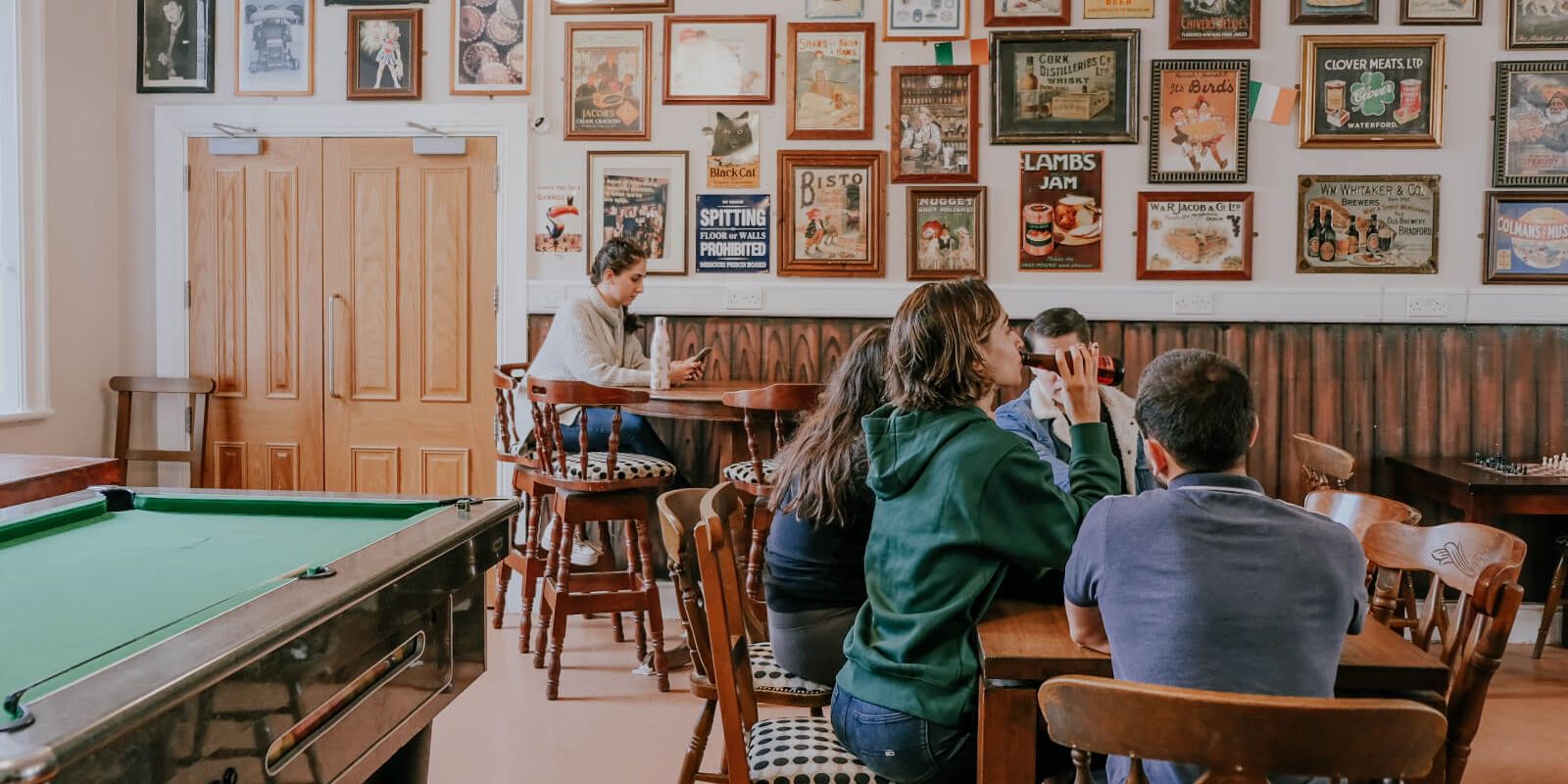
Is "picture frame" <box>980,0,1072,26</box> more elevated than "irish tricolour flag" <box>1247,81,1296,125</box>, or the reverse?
"picture frame" <box>980,0,1072,26</box>

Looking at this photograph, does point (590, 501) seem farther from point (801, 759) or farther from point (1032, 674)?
point (1032, 674)

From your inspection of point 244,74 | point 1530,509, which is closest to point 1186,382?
point 1530,509

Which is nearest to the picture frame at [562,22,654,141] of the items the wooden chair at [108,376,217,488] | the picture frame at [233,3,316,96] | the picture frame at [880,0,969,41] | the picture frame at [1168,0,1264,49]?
the picture frame at [880,0,969,41]

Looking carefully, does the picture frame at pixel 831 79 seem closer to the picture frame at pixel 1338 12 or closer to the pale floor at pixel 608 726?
the picture frame at pixel 1338 12

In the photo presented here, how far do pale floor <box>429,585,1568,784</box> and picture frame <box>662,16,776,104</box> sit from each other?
2.26 meters

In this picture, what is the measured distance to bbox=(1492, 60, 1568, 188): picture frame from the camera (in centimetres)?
417

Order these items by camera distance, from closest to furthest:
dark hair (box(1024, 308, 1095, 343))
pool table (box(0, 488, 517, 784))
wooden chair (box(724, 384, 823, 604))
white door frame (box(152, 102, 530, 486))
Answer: pool table (box(0, 488, 517, 784))
dark hair (box(1024, 308, 1095, 343))
wooden chair (box(724, 384, 823, 604))
white door frame (box(152, 102, 530, 486))

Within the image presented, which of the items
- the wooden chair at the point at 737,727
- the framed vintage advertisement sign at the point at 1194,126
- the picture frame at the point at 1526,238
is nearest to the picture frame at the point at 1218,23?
the framed vintage advertisement sign at the point at 1194,126

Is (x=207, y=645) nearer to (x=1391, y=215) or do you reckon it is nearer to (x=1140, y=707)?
(x=1140, y=707)

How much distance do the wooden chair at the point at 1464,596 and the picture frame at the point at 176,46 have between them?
486 cm

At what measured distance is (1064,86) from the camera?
429 centimetres

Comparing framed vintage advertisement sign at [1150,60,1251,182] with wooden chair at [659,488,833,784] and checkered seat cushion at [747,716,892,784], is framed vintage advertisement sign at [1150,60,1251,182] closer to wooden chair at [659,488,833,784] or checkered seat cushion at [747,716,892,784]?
wooden chair at [659,488,833,784]

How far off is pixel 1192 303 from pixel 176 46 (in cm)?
456

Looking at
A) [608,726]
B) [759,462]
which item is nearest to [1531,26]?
[759,462]
